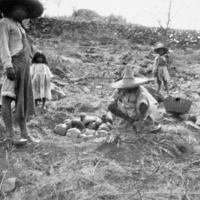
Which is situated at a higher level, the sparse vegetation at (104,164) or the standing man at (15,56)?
the standing man at (15,56)

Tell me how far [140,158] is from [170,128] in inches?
49.9

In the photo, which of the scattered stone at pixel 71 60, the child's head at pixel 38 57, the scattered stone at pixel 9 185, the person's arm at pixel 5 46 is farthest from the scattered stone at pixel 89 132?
the scattered stone at pixel 71 60

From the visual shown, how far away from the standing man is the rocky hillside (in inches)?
443

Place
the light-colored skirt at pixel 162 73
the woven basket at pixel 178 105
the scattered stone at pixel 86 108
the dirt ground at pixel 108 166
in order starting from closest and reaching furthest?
1. the dirt ground at pixel 108 166
2. the woven basket at pixel 178 105
3. the scattered stone at pixel 86 108
4. the light-colored skirt at pixel 162 73

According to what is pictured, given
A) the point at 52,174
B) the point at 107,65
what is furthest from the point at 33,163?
the point at 107,65

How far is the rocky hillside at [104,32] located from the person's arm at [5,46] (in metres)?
11.4

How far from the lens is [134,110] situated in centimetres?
421

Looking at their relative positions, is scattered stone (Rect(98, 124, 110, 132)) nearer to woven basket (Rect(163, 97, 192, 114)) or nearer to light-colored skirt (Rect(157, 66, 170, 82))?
woven basket (Rect(163, 97, 192, 114))

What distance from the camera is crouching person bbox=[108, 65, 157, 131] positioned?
13.2 ft

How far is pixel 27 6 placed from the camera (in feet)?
11.4

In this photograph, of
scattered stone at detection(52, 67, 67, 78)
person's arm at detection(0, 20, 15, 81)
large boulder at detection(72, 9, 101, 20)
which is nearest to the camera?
person's arm at detection(0, 20, 15, 81)

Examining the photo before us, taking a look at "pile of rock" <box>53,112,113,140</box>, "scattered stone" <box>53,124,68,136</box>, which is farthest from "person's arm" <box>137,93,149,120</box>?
"scattered stone" <box>53,124,68,136</box>

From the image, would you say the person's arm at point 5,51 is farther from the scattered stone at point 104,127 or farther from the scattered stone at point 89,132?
the scattered stone at point 104,127

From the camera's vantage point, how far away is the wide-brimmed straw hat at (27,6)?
331 centimetres
